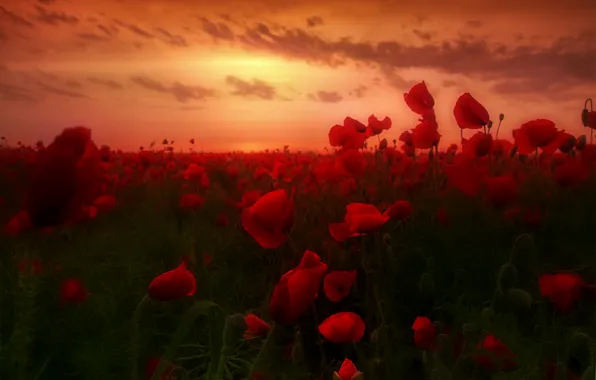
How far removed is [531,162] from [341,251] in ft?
4.35

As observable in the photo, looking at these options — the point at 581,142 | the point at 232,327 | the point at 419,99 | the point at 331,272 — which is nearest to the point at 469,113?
the point at 419,99

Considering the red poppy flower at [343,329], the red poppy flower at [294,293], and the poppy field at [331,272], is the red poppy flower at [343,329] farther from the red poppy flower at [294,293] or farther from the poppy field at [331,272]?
the red poppy flower at [294,293]

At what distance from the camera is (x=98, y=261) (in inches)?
76.6

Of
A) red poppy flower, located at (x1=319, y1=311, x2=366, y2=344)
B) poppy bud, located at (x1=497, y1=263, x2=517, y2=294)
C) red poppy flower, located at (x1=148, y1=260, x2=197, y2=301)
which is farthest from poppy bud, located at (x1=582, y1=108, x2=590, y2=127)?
red poppy flower, located at (x1=148, y1=260, x2=197, y2=301)

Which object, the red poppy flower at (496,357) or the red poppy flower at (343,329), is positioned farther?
the red poppy flower at (343,329)

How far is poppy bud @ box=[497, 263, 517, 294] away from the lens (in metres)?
1.05

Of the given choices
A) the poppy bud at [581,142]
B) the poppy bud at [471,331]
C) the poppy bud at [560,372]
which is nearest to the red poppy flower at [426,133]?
the poppy bud at [581,142]

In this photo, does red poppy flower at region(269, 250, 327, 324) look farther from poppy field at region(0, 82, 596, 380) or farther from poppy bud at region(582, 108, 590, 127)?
poppy bud at region(582, 108, 590, 127)

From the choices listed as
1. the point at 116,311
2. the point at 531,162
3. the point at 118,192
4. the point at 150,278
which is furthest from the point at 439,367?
the point at 118,192

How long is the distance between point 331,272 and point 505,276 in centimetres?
36

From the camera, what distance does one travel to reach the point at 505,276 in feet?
3.53

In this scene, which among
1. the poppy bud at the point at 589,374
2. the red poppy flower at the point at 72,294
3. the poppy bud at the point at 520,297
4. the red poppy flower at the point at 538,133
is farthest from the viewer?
the red poppy flower at the point at 538,133

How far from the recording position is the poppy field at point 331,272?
89cm

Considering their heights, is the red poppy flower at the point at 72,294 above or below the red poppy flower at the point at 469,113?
below
